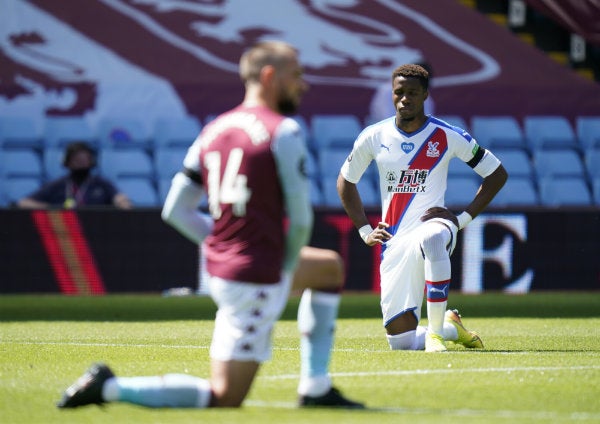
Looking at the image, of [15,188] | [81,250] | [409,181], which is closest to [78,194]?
[81,250]

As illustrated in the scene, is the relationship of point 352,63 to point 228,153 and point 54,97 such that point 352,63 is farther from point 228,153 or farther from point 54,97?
point 228,153

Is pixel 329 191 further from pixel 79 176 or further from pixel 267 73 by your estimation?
pixel 267 73

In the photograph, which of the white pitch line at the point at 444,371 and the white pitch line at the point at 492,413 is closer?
the white pitch line at the point at 492,413

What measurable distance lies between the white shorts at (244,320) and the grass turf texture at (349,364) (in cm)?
28

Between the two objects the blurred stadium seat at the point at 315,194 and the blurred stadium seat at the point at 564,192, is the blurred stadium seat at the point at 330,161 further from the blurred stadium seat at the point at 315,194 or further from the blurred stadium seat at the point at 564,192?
the blurred stadium seat at the point at 564,192

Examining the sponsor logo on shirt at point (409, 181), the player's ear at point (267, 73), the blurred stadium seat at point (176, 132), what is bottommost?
the blurred stadium seat at point (176, 132)

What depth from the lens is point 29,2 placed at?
67.4 feet

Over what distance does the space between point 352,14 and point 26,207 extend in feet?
24.1

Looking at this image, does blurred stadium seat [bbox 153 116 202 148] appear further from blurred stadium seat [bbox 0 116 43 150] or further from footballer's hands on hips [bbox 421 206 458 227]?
footballer's hands on hips [bbox 421 206 458 227]

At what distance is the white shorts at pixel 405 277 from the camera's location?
32.6 feet

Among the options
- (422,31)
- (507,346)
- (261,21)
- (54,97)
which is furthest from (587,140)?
(507,346)

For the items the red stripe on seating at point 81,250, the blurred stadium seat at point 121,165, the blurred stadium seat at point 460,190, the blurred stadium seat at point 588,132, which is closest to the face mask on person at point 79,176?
the red stripe on seating at point 81,250

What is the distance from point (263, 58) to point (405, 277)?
4.01m

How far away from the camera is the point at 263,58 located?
628cm
